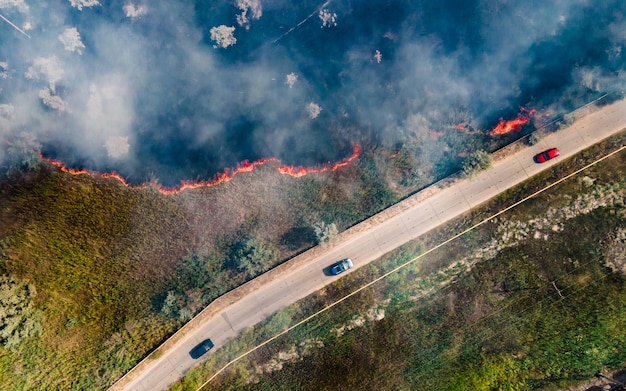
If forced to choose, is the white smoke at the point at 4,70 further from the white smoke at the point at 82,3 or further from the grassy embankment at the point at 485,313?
the grassy embankment at the point at 485,313

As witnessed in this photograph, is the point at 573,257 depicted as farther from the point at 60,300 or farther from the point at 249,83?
the point at 60,300

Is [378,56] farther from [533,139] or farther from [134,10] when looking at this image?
[134,10]

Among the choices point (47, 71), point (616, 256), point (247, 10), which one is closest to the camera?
point (616, 256)

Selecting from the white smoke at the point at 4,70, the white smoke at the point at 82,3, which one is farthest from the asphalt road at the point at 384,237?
the white smoke at the point at 82,3

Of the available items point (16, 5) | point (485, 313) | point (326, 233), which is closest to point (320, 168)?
point (326, 233)

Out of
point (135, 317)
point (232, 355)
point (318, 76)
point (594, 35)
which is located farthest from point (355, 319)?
point (594, 35)

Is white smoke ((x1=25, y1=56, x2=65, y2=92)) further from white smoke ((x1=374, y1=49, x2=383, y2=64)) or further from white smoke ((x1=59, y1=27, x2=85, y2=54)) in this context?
white smoke ((x1=374, y1=49, x2=383, y2=64))
